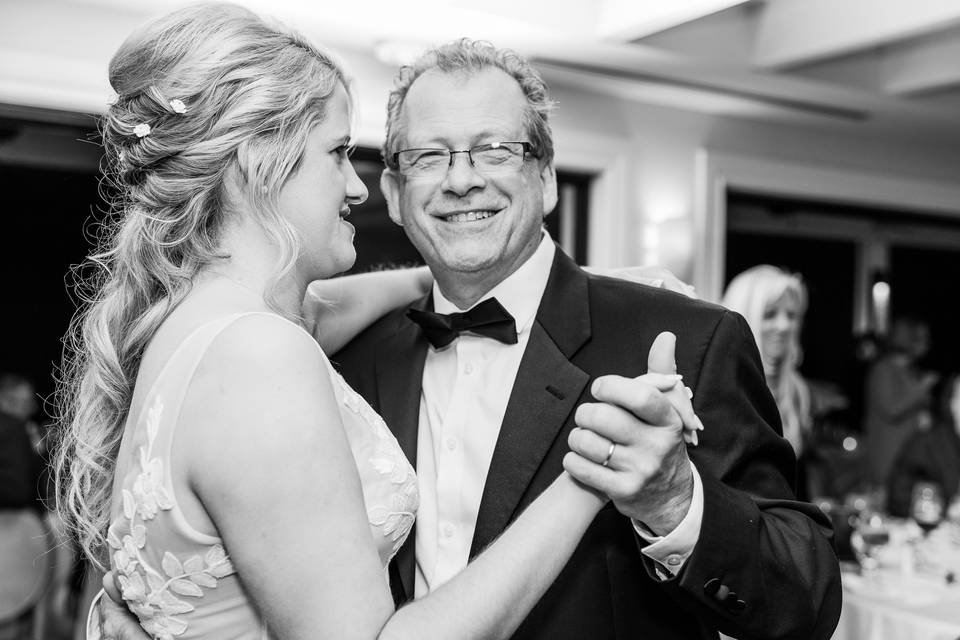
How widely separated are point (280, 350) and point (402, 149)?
84 cm

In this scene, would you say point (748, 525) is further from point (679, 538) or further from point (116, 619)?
point (116, 619)

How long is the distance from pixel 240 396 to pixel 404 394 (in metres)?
0.69

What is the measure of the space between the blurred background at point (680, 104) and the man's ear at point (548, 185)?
1.19 metres

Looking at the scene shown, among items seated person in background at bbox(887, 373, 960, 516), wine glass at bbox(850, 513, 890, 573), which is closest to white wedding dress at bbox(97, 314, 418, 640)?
wine glass at bbox(850, 513, 890, 573)

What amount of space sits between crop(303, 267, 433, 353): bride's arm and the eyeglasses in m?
0.33

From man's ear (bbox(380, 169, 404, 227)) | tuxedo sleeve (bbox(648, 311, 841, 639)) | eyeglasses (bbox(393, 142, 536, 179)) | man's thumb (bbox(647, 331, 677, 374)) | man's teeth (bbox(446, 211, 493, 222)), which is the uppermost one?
eyeglasses (bbox(393, 142, 536, 179))

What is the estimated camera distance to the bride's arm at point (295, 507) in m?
1.13

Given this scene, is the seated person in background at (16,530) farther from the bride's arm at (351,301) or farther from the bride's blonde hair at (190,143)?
the bride's blonde hair at (190,143)

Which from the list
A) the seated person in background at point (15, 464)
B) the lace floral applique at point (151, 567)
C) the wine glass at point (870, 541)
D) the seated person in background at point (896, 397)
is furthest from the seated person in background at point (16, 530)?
the seated person in background at point (896, 397)

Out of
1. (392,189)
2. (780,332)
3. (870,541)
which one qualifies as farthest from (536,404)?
(780,332)

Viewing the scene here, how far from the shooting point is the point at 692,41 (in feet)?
15.1

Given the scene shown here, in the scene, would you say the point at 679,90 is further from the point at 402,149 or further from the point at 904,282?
the point at 904,282

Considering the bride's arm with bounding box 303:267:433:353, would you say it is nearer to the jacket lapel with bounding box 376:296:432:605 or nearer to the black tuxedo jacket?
the jacket lapel with bounding box 376:296:432:605

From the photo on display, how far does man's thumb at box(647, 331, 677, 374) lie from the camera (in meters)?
1.28
